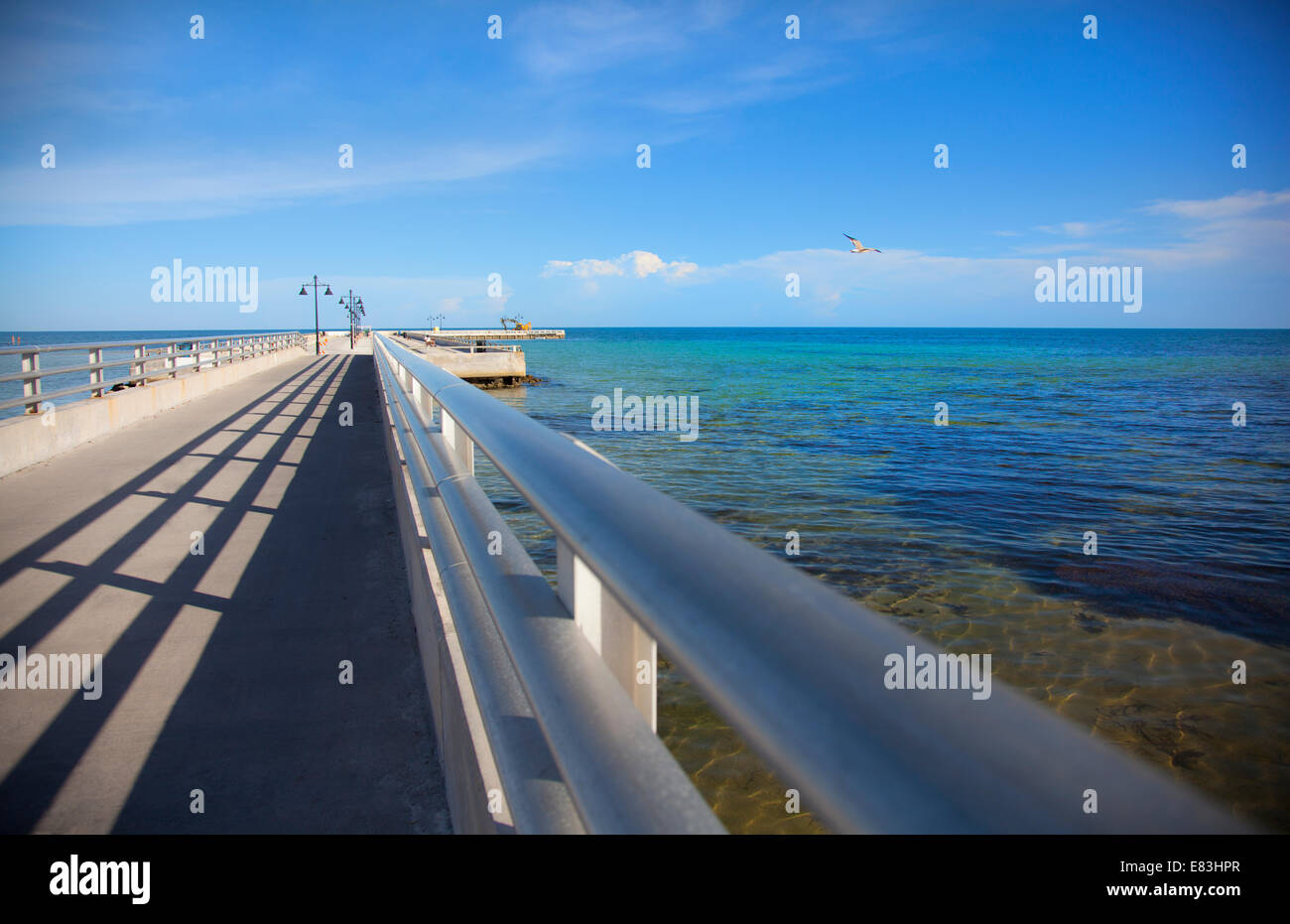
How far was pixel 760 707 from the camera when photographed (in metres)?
0.79

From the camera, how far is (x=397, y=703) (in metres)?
3.21

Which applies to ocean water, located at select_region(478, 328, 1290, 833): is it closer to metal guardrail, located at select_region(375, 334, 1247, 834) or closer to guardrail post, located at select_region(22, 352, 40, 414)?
metal guardrail, located at select_region(375, 334, 1247, 834)

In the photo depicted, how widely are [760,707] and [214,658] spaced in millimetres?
3574

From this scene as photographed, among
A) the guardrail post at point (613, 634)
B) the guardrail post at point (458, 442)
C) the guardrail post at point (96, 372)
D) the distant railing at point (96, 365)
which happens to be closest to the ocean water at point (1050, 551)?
the guardrail post at point (458, 442)

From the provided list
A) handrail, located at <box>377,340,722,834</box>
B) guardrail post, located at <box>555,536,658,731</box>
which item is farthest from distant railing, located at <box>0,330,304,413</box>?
guardrail post, located at <box>555,536,658,731</box>

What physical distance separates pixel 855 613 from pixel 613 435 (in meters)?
20.8

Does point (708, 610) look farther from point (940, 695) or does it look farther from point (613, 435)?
point (613, 435)

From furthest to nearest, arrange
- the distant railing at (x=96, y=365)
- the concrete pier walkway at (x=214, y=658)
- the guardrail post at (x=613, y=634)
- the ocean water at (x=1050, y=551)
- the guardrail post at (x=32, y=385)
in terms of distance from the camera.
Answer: the guardrail post at (x=32, y=385)
the distant railing at (x=96, y=365)
the ocean water at (x=1050, y=551)
the concrete pier walkway at (x=214, y=658)
the guardrail post at (x=613, y=634)

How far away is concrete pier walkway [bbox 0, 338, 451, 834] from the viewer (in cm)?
259

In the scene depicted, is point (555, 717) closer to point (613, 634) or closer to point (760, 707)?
point (613, 634)

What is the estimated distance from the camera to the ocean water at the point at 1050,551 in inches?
231

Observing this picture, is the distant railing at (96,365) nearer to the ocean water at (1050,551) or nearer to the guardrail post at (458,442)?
the ocean water at (1050,551)

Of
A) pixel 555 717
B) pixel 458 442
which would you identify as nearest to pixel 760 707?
pixel 555 717
